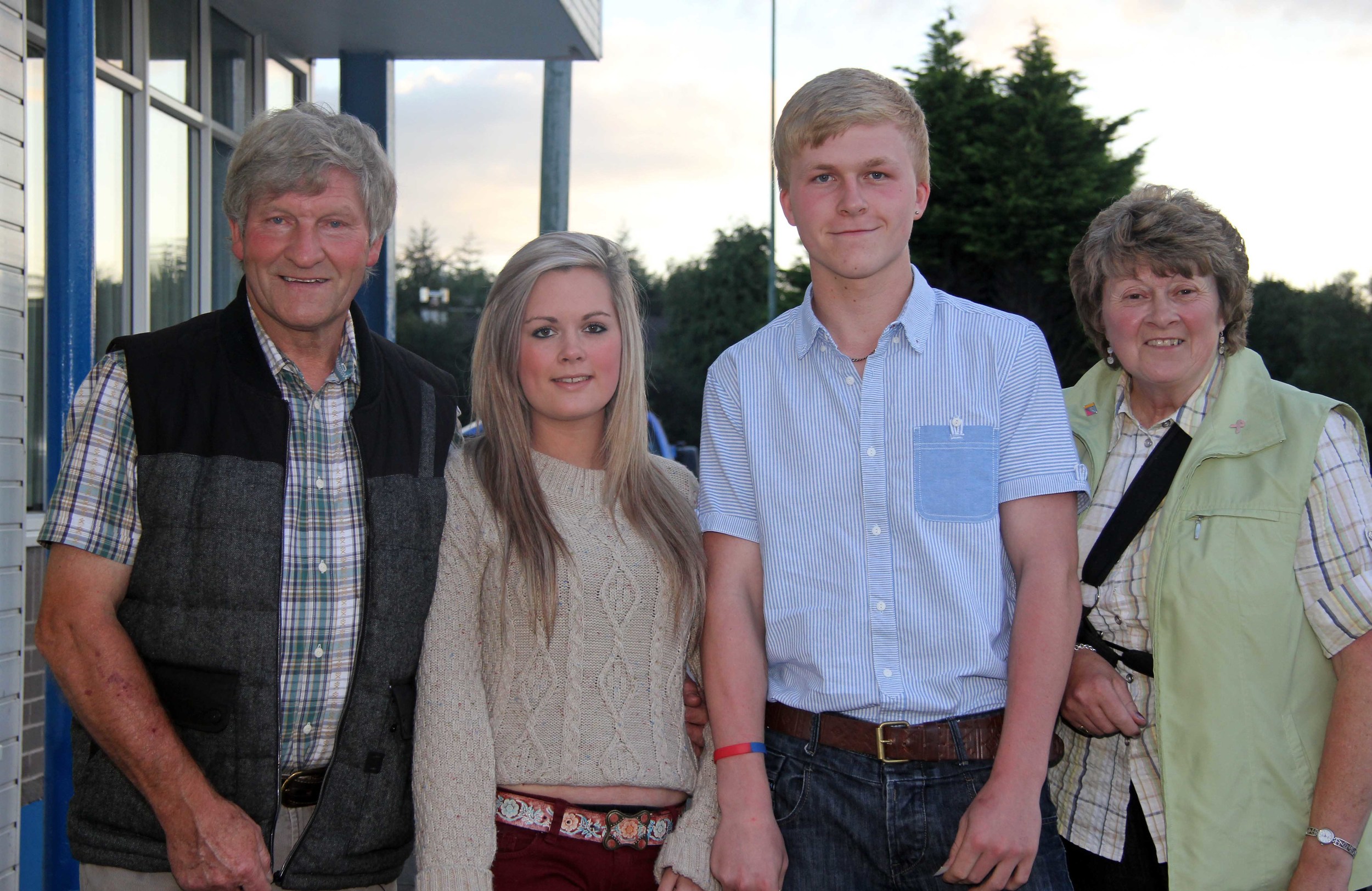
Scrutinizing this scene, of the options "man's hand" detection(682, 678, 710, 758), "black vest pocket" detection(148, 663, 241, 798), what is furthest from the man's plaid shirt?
"man's hand" detection(682, 678, 710, 758)

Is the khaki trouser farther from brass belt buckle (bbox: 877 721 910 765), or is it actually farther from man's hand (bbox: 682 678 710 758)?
brass belt buckle (bbox: 877 721 910 765)

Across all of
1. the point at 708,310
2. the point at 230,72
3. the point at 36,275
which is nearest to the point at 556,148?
the point at 230,72

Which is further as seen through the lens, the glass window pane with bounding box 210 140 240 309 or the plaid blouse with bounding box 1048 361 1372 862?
the glass window pane with bounding box 210 140 240 309

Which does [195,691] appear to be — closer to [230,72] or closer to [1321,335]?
[230,72]

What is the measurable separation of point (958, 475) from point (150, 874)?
1.77 metres

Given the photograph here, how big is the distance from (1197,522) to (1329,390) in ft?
68.8

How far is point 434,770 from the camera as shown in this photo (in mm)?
2301

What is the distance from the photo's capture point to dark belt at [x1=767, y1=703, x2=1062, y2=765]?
2.19 meters

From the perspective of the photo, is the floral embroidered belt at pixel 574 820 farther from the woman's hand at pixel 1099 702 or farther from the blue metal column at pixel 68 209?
the blue metal column at pixel 68 209

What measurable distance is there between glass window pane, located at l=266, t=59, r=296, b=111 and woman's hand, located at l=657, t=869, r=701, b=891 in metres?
6.06

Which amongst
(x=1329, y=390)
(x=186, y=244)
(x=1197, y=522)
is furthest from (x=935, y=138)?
(x=1197, y=522)

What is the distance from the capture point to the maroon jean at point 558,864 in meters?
2.29

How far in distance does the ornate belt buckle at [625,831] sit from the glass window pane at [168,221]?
15.9 ft

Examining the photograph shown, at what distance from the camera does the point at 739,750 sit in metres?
2.25
